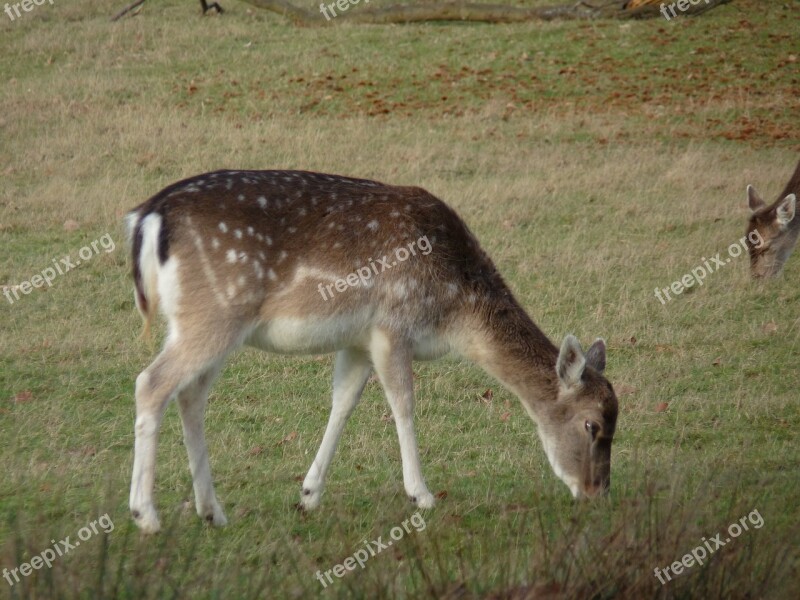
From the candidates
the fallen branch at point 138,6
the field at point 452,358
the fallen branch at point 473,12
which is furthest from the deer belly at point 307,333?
the fallen branch at point 138,6

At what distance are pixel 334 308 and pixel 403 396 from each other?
65 centimetres

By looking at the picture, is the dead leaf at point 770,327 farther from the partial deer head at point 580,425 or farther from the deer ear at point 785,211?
the partial deer head at point 580,425

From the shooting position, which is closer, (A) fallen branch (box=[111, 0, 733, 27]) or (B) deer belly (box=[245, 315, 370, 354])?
(B) deer belly (box=[245, 315, 370, 354])

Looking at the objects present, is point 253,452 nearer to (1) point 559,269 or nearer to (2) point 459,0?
(1) point 559,269

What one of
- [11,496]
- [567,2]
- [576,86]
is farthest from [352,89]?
[11,496]

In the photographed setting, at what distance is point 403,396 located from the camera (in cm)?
650

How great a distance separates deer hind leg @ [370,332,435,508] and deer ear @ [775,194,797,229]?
6996mm

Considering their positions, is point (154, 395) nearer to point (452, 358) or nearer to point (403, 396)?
point (403, 396)

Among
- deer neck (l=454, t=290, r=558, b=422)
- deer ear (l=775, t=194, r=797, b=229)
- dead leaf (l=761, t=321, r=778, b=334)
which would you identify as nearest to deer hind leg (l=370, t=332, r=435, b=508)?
deer neck (l=454, t=290, r=558, b=422)

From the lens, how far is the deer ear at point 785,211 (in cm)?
1215

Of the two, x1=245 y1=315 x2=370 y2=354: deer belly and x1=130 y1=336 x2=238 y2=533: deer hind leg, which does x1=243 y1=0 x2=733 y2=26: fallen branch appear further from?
x1=130 y1=336 x2=238 y2=533: deer hind leg

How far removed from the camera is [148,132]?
16484 mm

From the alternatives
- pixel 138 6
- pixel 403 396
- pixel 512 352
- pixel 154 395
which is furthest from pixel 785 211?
pixel 138 6

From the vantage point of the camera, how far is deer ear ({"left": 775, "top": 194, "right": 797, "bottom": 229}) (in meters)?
12.1
